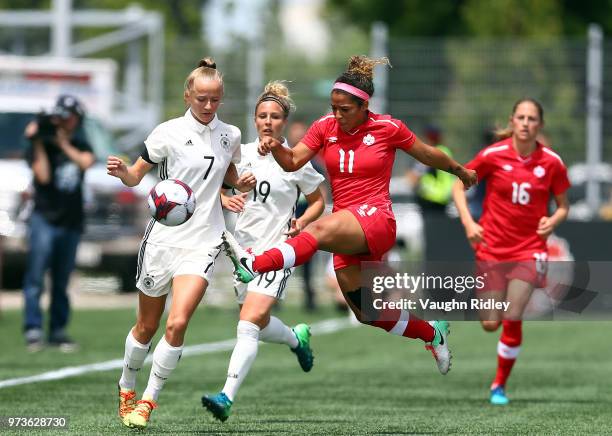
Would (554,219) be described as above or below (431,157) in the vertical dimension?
below

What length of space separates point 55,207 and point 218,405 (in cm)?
674

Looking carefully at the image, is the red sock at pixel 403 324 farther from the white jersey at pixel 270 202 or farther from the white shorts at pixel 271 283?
the white jersey at pixel 270 202

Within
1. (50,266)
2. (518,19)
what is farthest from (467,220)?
(518,19)

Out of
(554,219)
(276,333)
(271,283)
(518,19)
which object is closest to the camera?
(271,283)

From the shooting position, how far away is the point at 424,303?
36.2 feet

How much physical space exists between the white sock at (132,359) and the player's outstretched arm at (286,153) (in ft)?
4.68

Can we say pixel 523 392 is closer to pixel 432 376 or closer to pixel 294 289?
pixel 432 376

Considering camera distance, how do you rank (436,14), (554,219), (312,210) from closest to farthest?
1. (312,210)
2. (554,219)
3. (436,14)

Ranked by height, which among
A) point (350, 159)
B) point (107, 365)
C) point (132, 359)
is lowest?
point (107, 365)

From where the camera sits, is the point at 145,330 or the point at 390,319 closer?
the point at 145,330

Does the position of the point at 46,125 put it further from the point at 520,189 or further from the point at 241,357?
the point at 241,357

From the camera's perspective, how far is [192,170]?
31.1 ft

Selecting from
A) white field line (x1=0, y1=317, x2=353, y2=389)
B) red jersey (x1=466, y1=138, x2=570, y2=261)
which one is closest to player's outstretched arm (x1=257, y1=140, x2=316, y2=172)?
red jersey (x1=466, y1=138, x2=570, y2=261)

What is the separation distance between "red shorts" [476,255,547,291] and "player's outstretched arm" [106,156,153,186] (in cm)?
319
